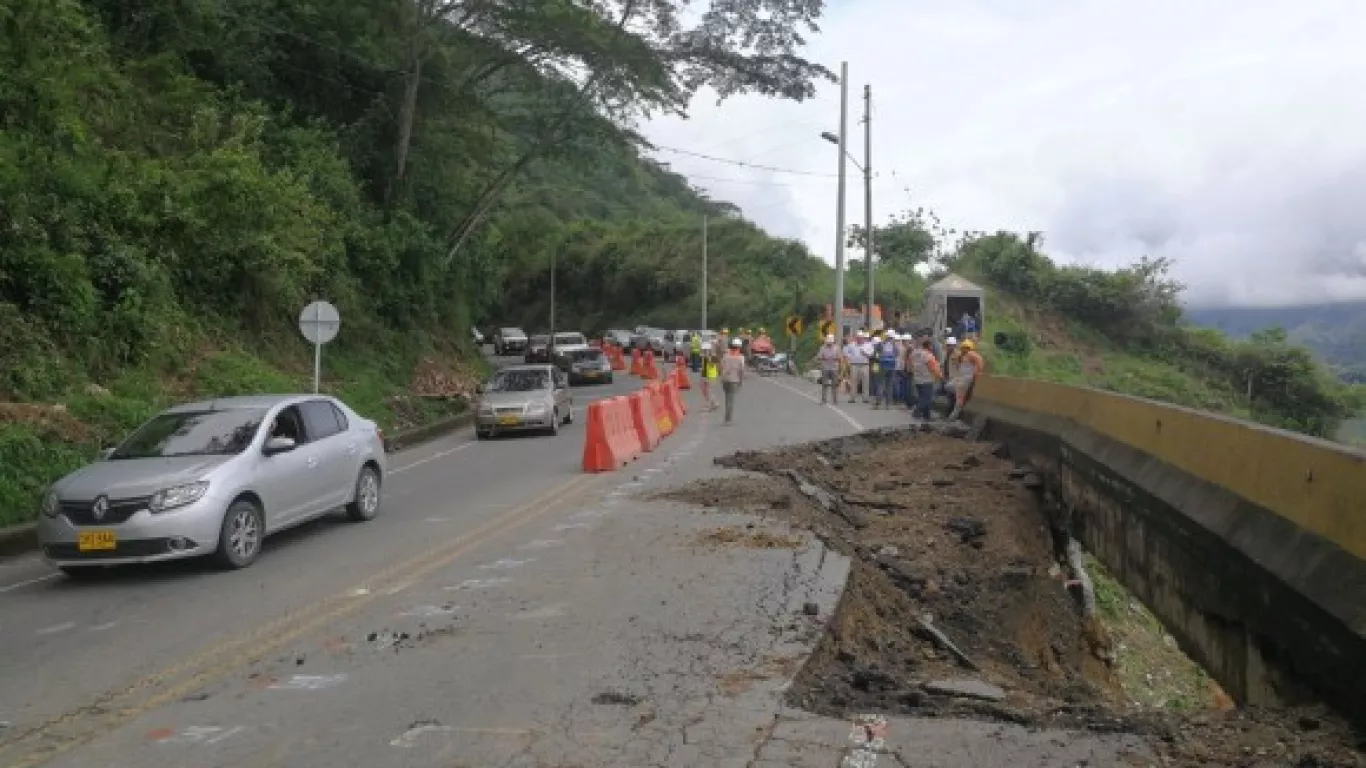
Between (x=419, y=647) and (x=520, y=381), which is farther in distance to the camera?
(x=520, y=381)

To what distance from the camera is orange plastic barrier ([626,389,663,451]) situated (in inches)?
722

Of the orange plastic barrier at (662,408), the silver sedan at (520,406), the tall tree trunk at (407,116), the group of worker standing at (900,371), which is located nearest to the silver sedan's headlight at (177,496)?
the orange plastic barrier at (662,408)

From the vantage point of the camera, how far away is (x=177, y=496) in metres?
9.47

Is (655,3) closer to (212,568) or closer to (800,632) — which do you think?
(212,568)

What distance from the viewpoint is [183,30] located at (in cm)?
2616

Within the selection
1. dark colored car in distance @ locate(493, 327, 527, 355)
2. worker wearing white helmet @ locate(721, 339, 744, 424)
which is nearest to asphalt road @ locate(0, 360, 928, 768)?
A: worker wearing white helmet @ locate(721, 339, 744, 424)

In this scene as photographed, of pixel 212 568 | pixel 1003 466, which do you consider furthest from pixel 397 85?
pixel 212 568

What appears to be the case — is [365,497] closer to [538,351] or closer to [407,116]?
[407,116]

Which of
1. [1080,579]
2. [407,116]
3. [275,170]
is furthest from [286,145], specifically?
[1080,579]

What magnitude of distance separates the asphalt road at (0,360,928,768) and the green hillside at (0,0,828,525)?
4.72 meters

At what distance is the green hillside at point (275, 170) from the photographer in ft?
53.8

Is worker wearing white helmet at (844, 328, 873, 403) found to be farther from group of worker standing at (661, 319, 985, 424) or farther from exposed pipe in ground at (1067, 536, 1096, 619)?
exposed pipe in ground at (1067, 536, 1096, 619)

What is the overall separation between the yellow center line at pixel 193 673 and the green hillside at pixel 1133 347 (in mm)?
36059

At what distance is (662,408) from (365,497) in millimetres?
9792
